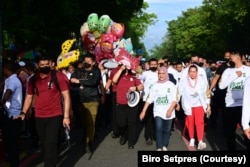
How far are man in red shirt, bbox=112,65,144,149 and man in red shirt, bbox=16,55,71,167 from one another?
3535 mm

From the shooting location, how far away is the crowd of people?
7426 mm

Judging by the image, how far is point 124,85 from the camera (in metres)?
11.1

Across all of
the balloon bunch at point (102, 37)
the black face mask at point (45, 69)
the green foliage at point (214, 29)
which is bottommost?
the black face mask at point (45, 69)

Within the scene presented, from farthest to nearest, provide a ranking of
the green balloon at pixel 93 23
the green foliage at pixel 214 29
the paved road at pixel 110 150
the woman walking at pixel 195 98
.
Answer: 1. the green foliage at pixel 214 29
2. the green balloon at pixel 93 23
3. the woman walking at pixel 195 98
4. the paved road at pixel 110 150

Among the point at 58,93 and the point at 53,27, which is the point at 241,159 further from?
the point at 53,27

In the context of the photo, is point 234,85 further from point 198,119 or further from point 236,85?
point 198,119

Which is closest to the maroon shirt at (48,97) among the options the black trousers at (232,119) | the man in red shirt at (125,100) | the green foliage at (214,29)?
the black trousers at (232,119)

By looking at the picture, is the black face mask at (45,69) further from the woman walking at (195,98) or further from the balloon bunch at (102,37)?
the balloon bunch at (102,37)

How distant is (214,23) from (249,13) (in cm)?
2636

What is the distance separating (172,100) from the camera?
9.60 meters

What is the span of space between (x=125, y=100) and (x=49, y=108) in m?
3.73

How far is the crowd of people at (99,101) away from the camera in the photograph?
7426mm

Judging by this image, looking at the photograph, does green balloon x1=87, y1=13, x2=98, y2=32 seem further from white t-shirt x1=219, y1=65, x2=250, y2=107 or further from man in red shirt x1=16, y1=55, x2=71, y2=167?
man in red shirt x1=16, y1=55, x2=71, y2=167

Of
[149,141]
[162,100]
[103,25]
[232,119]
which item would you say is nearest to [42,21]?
[103,25]
